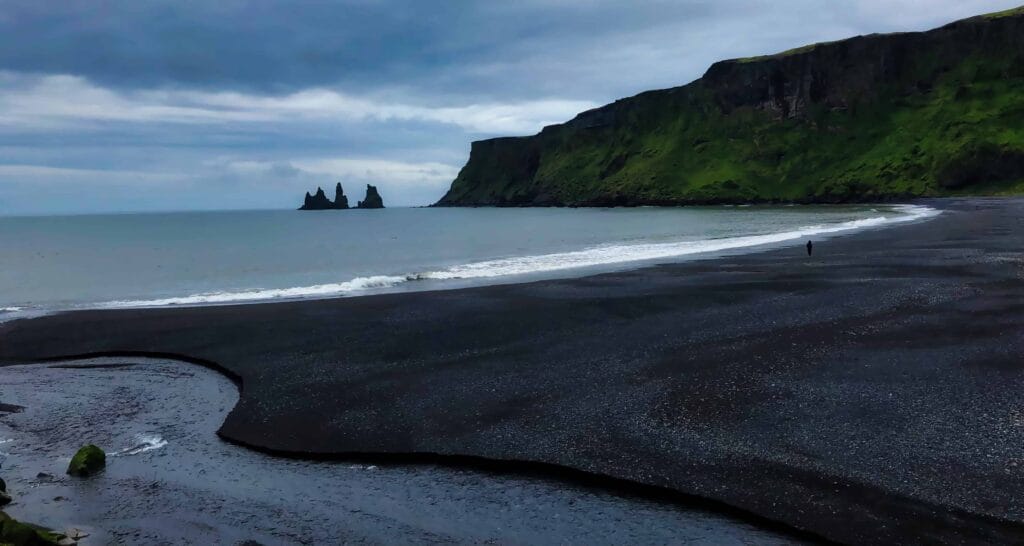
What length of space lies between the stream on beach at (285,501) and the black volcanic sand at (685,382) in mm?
544

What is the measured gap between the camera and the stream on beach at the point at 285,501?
28.8ft

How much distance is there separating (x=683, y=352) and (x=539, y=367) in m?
3.59

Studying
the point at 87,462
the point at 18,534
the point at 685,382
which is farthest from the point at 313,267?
the point at 18,534

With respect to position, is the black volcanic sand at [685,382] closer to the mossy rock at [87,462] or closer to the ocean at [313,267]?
the mossy rock at [87,462]

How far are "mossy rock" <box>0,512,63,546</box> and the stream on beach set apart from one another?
0.73m

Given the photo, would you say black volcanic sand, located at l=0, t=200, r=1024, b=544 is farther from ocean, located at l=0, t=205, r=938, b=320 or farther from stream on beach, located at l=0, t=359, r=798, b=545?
ocean, located at l=0, t=205, r=938, b=320

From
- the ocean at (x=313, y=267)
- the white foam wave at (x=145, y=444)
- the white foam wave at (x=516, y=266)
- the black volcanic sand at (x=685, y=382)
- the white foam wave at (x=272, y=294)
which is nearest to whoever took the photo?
the black volcanic sand at (x=685, y=382)

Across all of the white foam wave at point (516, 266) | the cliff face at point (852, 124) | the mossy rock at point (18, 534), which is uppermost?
the cliff face at point (852, 124)

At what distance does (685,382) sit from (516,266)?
90.6 feet

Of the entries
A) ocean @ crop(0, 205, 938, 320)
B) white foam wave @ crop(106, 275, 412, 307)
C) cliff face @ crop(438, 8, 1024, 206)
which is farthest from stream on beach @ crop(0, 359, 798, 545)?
cliff face @ crop(438, 8, 1024, 206)

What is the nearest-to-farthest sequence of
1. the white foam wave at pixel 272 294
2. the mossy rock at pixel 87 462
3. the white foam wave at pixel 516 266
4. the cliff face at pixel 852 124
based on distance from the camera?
the mossy rock at pixel 87 462, the white foam wave at pixel 272 294, the white foam wave at pixel 516 266, the cliff face at pixel 852 124

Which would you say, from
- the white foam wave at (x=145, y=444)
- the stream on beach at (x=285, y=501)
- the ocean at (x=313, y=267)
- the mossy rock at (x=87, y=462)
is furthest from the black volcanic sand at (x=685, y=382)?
the ocean at (x=313, y=267)

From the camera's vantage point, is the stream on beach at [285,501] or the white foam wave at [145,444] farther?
the white foam wave at [145,444]

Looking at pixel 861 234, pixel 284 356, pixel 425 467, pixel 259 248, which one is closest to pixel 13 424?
pixel 284 356
